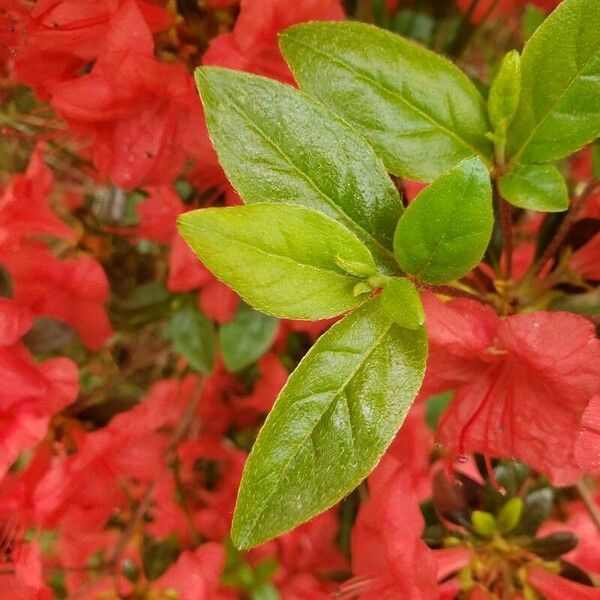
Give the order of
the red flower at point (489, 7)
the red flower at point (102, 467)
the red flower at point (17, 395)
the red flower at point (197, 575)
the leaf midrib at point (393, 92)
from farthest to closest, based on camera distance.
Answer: the red flower at point (489, 7)
the red flower at point (197, 575)
the red flower at point (102, 467)
the red flower at point (17, 395)
the leaf midrib at point (393, 92)

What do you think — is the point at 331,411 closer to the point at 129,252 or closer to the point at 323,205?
the point at 323,205

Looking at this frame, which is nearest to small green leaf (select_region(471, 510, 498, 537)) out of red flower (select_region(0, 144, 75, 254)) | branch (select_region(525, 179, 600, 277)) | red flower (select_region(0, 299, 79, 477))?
branch (select_region(525, 179, 600, 277))

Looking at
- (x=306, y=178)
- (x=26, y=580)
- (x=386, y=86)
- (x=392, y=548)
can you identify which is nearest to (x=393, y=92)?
(x=386, y=86)

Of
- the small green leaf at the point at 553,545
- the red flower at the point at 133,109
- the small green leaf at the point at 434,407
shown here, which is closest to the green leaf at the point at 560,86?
the red flower at the point at 133,109

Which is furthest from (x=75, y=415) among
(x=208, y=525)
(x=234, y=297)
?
(x=208, y=525)

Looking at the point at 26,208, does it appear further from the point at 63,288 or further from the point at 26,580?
the point at 26,580

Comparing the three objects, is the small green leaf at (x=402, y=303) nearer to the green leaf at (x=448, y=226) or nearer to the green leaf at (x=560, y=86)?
the green leaf at (x=448, y=226)
